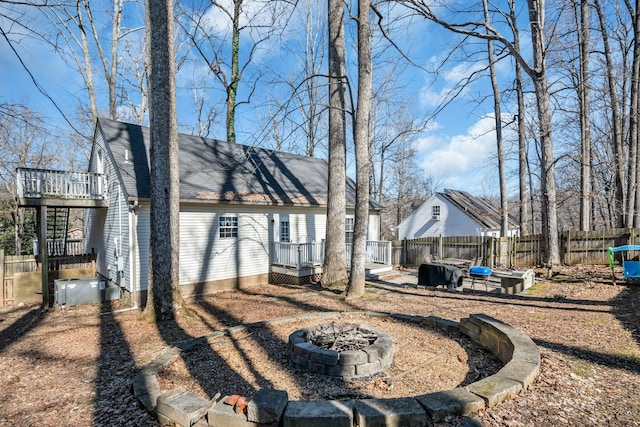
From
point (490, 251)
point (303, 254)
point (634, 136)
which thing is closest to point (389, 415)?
point (303, 254)

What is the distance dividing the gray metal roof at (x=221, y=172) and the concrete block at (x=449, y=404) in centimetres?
703

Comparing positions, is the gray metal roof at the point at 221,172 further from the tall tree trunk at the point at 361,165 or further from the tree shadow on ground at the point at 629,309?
the tree shadow on ground at the point at 629,309

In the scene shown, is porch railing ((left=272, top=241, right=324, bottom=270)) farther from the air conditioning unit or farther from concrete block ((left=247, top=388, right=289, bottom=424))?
concrete block ((left=247, top=388, right=289, bottom=424))

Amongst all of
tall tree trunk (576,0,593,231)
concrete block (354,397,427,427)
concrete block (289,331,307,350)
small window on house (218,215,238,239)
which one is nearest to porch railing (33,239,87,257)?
small window on house (218,215,238,239)

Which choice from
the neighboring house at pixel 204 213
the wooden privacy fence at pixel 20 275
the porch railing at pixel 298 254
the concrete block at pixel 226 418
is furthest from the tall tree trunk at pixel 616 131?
the wooden privacy fence at pixel 20 275

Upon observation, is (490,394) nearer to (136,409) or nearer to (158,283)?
(136,409)

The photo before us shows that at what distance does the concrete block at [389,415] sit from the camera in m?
2.67

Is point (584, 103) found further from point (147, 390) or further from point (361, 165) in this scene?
point (147, 390)

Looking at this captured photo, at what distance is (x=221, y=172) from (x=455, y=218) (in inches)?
778

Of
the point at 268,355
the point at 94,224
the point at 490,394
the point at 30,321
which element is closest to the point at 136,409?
the point at 268,355

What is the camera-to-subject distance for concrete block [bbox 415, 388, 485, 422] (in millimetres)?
2761

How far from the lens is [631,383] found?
3424 millimetres

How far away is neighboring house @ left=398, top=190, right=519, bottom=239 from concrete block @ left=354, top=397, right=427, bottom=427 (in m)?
23.5

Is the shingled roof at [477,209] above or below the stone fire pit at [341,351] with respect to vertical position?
above
